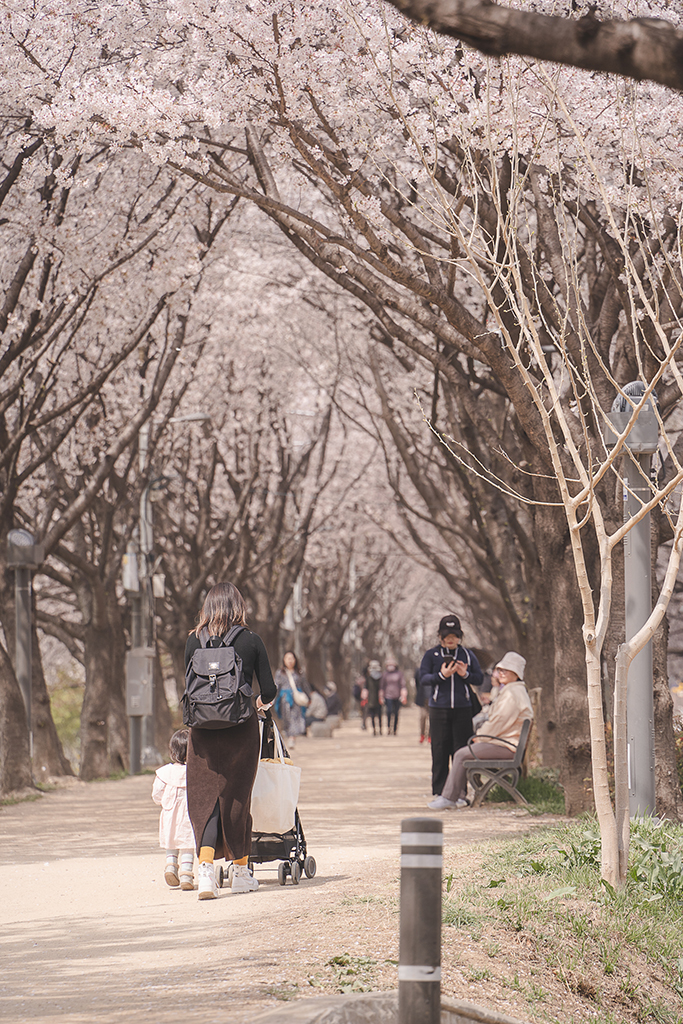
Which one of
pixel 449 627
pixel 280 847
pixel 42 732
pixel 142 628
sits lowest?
pixel 280 847

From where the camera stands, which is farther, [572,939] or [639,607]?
[639,607]

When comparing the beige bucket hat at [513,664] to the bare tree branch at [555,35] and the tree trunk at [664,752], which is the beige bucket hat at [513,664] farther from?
the bare tree branch at [555,35]

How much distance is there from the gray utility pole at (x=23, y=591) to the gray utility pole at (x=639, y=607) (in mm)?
8857

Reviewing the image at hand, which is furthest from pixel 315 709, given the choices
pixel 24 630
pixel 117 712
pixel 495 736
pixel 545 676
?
pixel 495 736

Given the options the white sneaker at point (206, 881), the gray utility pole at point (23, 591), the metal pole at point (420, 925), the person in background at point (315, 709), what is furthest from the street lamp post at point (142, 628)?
the metal pole at point (420, 925)

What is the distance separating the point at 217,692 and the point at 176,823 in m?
1.29

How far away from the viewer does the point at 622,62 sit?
11.5 feet

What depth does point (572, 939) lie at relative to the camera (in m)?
6.28

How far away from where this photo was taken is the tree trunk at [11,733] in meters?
14.7

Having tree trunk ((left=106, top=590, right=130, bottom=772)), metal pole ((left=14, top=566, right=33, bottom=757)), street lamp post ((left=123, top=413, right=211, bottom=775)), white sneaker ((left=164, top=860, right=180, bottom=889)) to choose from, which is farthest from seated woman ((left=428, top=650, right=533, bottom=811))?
tree trunk ((left=106, top=590, right=130, bottom=772))

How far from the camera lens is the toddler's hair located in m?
8.48

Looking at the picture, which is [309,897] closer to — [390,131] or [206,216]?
[390,131]

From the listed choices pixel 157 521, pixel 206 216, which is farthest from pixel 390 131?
pixel 157 521

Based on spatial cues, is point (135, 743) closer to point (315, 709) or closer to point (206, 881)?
point (206, 881)
